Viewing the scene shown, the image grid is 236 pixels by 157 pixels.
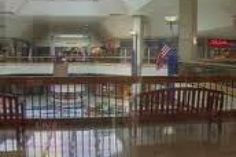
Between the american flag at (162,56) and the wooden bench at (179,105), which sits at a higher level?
the american flag at (162,56)

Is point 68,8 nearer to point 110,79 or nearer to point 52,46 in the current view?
point 52,46

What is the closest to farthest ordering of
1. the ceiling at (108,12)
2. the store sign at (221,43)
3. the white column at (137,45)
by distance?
1. the white column at (137,45)
2. the store sign at (221,43)
3. the ceiling at (108,12)

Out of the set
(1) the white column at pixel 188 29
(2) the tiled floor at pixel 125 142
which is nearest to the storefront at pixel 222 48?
(1) the white column at pixel 188 29

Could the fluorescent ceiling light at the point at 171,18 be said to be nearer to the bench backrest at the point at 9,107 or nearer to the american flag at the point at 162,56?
the american flag at the point at 162,56

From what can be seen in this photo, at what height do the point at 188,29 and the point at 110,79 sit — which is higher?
the point at 188,29

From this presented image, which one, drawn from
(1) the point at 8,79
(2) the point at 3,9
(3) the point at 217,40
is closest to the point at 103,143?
(1) the point at 8,79

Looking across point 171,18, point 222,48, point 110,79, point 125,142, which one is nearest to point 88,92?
point 110,79

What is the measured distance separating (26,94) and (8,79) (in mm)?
548

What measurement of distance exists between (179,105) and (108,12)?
3927 mm

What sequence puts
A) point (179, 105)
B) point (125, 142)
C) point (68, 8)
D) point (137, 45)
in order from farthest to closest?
point (68, 8) → point (137, 45) → point (179, 105) → point (125, 142)

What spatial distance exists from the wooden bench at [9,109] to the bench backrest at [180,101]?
4.81 ft

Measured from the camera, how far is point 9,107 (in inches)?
195

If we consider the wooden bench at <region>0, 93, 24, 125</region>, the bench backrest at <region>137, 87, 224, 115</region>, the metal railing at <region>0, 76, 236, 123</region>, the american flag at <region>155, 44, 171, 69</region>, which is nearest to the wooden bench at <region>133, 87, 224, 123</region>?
the bench backrest at <region>137, 87, 224, 115</region>

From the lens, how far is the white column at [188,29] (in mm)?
8289
